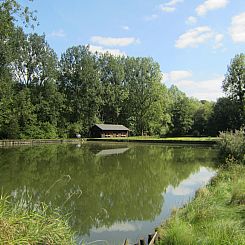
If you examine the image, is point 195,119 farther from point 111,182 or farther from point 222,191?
point 222,191

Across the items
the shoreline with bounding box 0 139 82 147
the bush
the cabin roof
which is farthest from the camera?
the cabin roof

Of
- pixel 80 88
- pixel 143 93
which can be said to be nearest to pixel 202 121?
pixel 143 93

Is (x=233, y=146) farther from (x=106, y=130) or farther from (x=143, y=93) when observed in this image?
(x=143, y=93)

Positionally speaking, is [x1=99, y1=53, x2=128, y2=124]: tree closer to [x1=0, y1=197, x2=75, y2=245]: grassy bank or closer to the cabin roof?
the cabin roof

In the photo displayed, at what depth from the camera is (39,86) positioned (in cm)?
6438

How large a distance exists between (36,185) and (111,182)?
388cm

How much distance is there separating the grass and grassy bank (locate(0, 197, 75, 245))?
2.40m

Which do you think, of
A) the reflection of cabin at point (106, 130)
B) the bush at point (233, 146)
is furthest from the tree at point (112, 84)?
the bush at point (233, 146)

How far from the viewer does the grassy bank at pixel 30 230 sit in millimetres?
4623

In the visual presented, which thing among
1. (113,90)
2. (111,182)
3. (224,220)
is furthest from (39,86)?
(224,220)

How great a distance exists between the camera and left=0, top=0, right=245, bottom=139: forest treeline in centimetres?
5800

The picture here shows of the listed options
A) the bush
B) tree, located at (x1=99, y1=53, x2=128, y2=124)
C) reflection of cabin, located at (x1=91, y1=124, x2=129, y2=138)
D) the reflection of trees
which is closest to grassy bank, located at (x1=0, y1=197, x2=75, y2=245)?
the reflection of trees

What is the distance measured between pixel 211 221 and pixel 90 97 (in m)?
64.1

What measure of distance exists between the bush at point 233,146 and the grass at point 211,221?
9.91 meters
